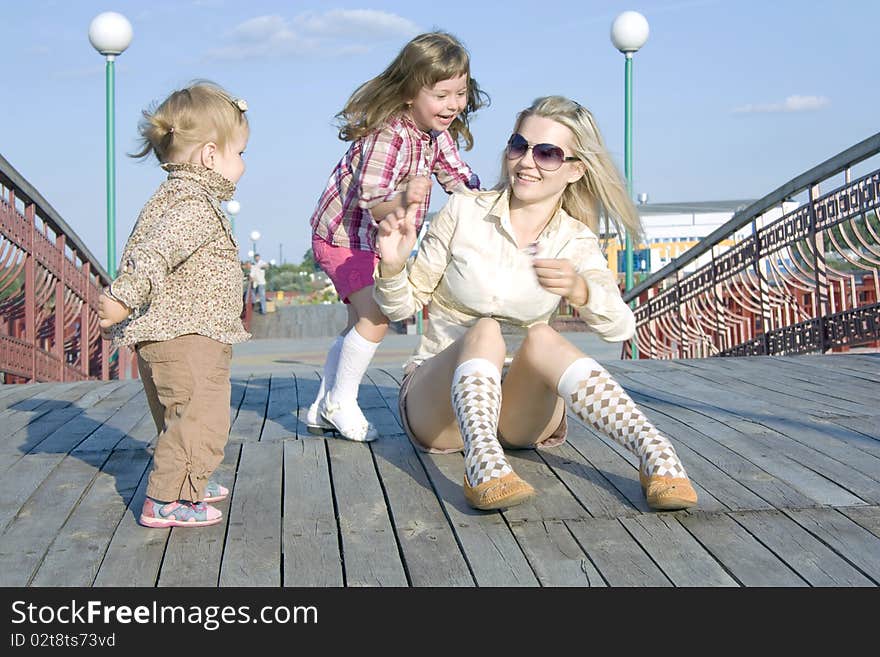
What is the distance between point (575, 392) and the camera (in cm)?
324

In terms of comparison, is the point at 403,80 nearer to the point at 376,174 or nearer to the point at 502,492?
the point at 376,174

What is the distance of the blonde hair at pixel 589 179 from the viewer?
141 inches

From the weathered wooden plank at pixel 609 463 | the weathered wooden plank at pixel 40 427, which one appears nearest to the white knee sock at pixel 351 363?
the weathered wooden plank at pixel 609 463

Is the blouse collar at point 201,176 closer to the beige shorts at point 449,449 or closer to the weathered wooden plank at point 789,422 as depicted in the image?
the beige shorts at point 449,449

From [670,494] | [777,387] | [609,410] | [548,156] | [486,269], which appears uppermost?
[548,156]

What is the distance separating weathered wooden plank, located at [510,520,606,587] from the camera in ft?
8.39

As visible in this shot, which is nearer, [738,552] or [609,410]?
[738,552]

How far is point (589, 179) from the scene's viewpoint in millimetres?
3695

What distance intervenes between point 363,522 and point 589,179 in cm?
142

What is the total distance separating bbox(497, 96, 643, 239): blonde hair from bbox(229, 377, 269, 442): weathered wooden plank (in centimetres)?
151

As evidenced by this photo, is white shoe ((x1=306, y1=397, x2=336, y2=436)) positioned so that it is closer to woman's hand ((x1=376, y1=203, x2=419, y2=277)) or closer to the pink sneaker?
woman's hand ((x1=376, y1=203, x2=419, y2=277))

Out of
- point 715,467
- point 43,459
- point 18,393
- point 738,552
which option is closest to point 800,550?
point 738,552

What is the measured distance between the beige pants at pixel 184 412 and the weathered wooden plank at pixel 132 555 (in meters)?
0.12

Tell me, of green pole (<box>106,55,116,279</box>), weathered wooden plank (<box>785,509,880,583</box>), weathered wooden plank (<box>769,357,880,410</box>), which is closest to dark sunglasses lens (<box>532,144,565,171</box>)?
weathered wooden plank (<box>785,509,880,583</box>)
